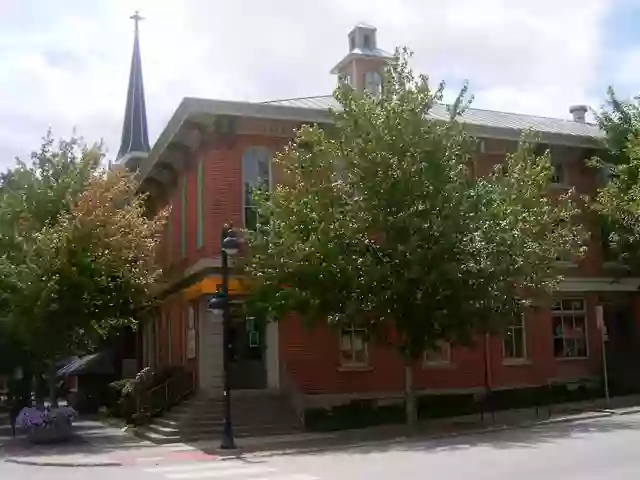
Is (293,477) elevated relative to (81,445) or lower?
elevated

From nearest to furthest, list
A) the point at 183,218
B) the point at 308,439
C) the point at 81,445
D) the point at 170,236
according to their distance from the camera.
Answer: the point at 308,439
the point at 81,445
the point at 183,218
the point at 170,236

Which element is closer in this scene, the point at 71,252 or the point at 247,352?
the point at 71,252

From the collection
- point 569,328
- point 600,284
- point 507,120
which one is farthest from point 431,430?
point 507,120

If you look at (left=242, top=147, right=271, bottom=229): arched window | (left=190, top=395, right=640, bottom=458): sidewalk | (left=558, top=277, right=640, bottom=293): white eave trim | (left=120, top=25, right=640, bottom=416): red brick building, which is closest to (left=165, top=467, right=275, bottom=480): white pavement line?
(left=190, top=395, right=640, bottom=458): sidewalk

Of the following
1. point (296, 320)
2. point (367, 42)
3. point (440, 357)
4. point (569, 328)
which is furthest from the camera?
point (367, 42)

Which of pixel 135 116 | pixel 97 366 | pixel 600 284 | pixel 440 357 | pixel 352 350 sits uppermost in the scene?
pixel 135 116

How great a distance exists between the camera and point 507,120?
106 ft

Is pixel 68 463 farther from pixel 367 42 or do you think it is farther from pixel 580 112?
pixel 580 112

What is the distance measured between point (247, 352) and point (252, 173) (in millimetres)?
5266

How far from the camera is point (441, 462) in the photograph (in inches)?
578

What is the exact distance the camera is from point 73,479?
1509 cm


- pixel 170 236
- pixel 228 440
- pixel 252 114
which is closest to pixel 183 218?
pixel 170 236

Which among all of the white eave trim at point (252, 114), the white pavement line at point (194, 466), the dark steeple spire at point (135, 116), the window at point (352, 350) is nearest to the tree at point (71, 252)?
the white eave trim at point (252, 114)

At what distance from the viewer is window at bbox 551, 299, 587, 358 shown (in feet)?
96.3
